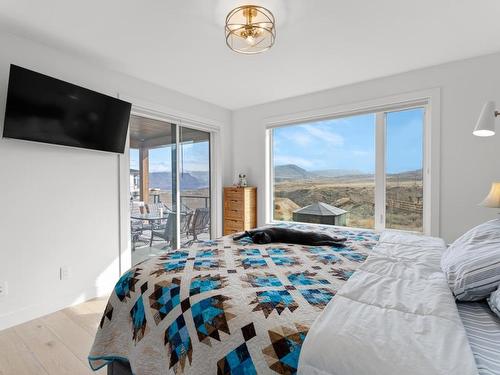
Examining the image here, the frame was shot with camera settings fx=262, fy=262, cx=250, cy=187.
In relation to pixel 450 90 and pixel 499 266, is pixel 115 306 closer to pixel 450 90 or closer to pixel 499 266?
pixel 499 266

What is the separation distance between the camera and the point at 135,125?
3.24 metres

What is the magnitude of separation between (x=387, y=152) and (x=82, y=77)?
138 inches

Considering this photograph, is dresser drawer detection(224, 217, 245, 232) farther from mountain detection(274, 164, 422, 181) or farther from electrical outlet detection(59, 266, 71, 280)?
electrical outlet detection(59, 266, 71, 280)

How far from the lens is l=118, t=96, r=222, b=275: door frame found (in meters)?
2.98

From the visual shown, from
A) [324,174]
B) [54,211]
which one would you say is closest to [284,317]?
[54,211]

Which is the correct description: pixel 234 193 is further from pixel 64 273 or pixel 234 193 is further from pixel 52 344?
pixel 52 344

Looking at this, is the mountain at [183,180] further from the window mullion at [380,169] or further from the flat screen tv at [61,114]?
the window mullion at [380,169]

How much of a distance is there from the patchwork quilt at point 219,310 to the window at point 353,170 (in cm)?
180

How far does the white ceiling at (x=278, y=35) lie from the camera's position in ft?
6.11

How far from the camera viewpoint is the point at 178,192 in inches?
147

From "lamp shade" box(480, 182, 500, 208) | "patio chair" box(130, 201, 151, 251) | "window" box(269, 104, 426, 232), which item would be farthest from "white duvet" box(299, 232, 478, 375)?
"patio chair" box(130, 201, 151, 251)

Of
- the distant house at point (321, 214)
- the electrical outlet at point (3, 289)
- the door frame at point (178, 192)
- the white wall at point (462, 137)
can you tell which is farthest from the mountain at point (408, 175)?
the electrical outlet at point (3, 289)

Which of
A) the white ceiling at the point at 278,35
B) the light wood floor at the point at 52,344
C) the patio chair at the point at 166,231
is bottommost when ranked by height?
the light wood floor at the point at 52,344

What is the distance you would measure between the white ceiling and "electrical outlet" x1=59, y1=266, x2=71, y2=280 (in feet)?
6.76
